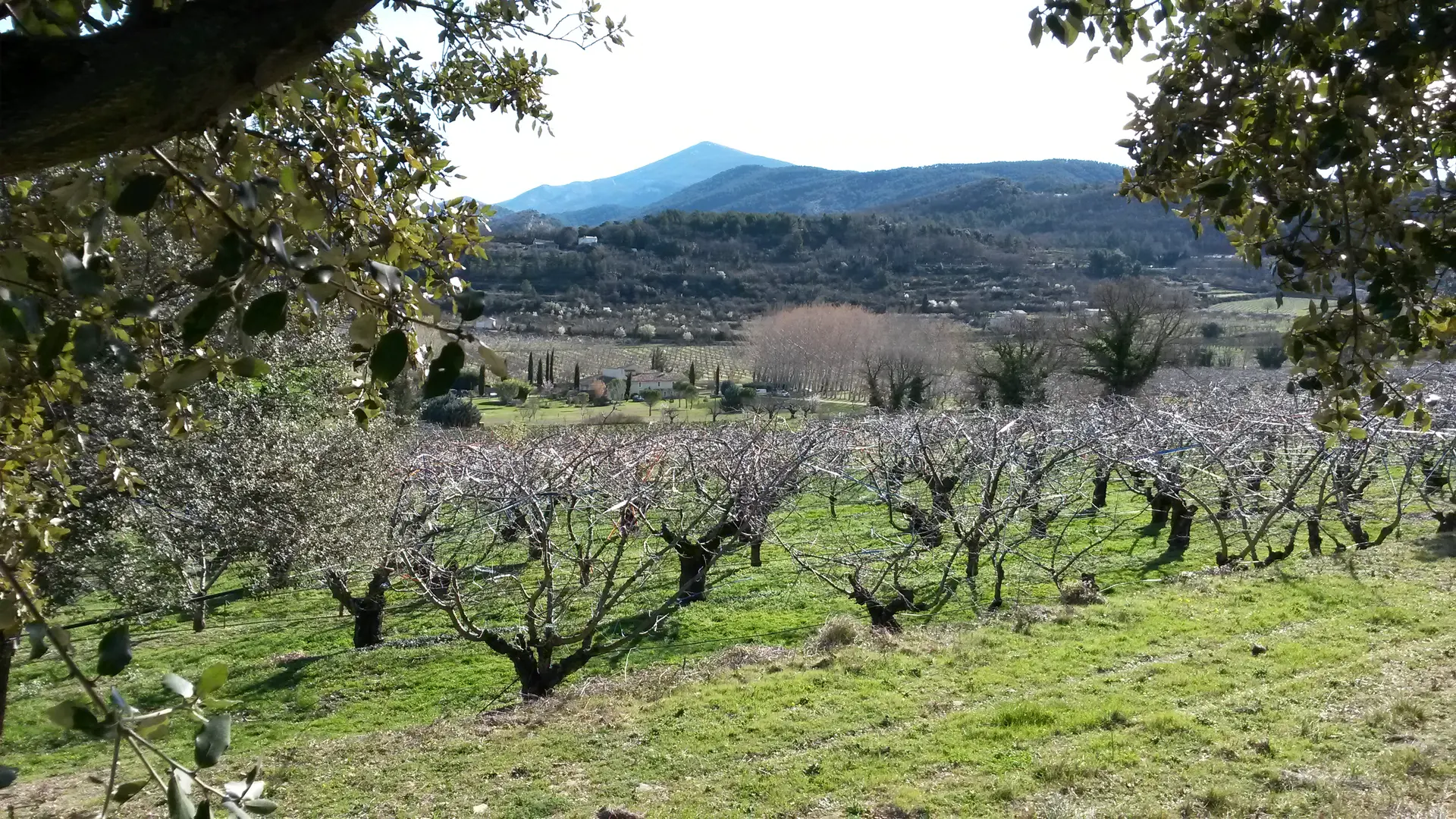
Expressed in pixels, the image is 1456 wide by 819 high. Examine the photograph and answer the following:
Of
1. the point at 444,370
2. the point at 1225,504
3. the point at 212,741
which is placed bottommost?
the point at 1225,504

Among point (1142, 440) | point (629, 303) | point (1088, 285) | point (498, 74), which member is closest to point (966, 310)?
point (1088, 285)

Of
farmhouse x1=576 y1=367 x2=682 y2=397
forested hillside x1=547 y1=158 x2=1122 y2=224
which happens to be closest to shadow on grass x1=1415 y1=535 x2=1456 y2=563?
farmhouse x1=576 y1=367 x2=682 y2=397

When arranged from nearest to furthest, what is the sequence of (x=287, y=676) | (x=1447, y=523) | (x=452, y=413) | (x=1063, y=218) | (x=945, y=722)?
(x=945, y=722) < (x=287, y=676) < (x=1447, y=523) < (x=452, y=413) < (x=1063, y=218)

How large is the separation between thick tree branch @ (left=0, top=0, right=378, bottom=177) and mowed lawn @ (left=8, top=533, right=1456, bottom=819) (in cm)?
469

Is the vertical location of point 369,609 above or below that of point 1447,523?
below

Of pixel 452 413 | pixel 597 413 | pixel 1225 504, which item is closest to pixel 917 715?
pixel 1225 504

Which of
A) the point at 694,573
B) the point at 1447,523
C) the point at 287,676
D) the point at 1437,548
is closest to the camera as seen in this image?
the point at 287,676

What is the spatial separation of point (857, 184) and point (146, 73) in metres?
177

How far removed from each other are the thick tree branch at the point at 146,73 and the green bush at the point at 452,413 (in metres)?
31.4

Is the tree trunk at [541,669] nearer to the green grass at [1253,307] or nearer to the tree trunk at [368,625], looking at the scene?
the tree trunk at [368,625]

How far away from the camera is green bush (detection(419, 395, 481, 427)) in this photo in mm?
32594

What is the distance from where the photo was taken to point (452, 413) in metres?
33.4

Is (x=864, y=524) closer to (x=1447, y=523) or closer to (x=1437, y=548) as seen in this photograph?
(x=1437, y=548)

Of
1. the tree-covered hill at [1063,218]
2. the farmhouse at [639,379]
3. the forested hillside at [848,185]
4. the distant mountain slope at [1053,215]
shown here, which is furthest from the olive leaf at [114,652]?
the forested hillside at [848,185]
